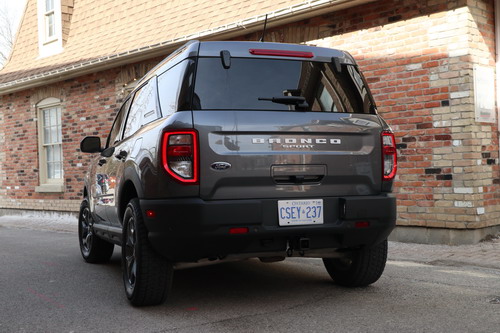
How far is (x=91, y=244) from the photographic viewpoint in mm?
6805

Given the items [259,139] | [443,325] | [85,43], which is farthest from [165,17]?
[443,325]

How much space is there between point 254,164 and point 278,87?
661 mm

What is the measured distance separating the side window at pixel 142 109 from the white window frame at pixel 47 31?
32.7 feet

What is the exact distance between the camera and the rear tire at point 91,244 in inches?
266

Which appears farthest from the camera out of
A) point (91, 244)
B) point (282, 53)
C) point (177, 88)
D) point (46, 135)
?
point (46, 135)

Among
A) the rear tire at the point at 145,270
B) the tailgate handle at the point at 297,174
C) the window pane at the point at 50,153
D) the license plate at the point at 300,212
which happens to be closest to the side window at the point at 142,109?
the rear tire at the point at 145,270

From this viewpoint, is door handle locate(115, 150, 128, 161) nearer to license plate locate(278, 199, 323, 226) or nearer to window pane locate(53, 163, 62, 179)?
license plate locate(278, 199, 323, 226)

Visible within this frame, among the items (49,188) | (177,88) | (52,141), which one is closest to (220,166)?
(177,88)

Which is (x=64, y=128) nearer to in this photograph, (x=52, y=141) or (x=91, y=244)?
(x=52, y=141)

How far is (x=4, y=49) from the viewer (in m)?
34.4

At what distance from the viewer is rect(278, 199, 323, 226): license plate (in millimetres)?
4004

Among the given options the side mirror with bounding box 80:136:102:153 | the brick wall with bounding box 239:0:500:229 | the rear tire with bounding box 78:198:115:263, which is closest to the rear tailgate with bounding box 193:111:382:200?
the side mirror with bounding box 80:136:102:153

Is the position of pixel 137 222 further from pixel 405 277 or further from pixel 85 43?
pixel 85 43

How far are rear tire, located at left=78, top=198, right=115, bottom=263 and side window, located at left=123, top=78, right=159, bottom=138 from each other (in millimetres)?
1629
